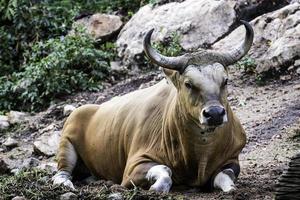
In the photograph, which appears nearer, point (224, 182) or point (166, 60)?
point (224, 182)

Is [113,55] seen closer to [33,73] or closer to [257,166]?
[33,73]

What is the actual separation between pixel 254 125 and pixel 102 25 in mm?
5804

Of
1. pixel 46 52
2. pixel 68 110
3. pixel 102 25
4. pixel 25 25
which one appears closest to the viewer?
pixel 68 110

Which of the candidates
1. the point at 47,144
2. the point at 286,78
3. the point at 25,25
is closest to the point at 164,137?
the point at 47,144

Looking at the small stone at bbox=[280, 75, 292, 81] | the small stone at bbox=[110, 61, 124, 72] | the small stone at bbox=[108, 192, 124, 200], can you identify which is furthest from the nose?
the small stone at bbox=[110, 61, 124, 72]

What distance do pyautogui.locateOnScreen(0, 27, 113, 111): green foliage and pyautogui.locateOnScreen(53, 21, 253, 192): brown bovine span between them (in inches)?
218

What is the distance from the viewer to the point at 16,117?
1338cm

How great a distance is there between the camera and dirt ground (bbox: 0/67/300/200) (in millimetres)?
7148

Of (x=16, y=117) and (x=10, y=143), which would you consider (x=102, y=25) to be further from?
(x=10, y=143)

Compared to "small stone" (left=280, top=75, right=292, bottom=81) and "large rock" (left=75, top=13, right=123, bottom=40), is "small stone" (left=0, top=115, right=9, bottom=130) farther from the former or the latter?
"small stone" (left=280, top=75, right=292, bottom=81)

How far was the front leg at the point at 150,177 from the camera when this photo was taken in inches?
280

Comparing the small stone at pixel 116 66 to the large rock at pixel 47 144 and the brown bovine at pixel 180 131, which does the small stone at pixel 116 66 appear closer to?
the large rock at pixel 47 144

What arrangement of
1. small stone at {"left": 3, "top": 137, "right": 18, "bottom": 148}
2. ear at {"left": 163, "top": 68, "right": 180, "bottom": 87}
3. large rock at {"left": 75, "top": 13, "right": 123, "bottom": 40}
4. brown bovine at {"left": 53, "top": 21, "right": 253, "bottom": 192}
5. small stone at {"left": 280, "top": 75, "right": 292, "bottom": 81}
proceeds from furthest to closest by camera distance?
large rock at {"left": 75, "top": 13, "right": 123, "bottom": 40}, small stone at {"left": 3, "top": 137, "right": 18, "bottom": 148}, small stone at {"left": 280, "top": 75, "right": 292, "bottom": 81}, ear at {"left": 163, "top": 68, "right": 180, "bottom": 87}, brown bovine at {"left": 53, "top": 21, "right": 253, "bottom": 192}

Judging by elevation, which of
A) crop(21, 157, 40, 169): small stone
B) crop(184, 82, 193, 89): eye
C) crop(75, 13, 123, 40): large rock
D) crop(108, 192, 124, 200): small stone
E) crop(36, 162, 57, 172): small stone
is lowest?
crop(75, 13, 123, 40): large rock
